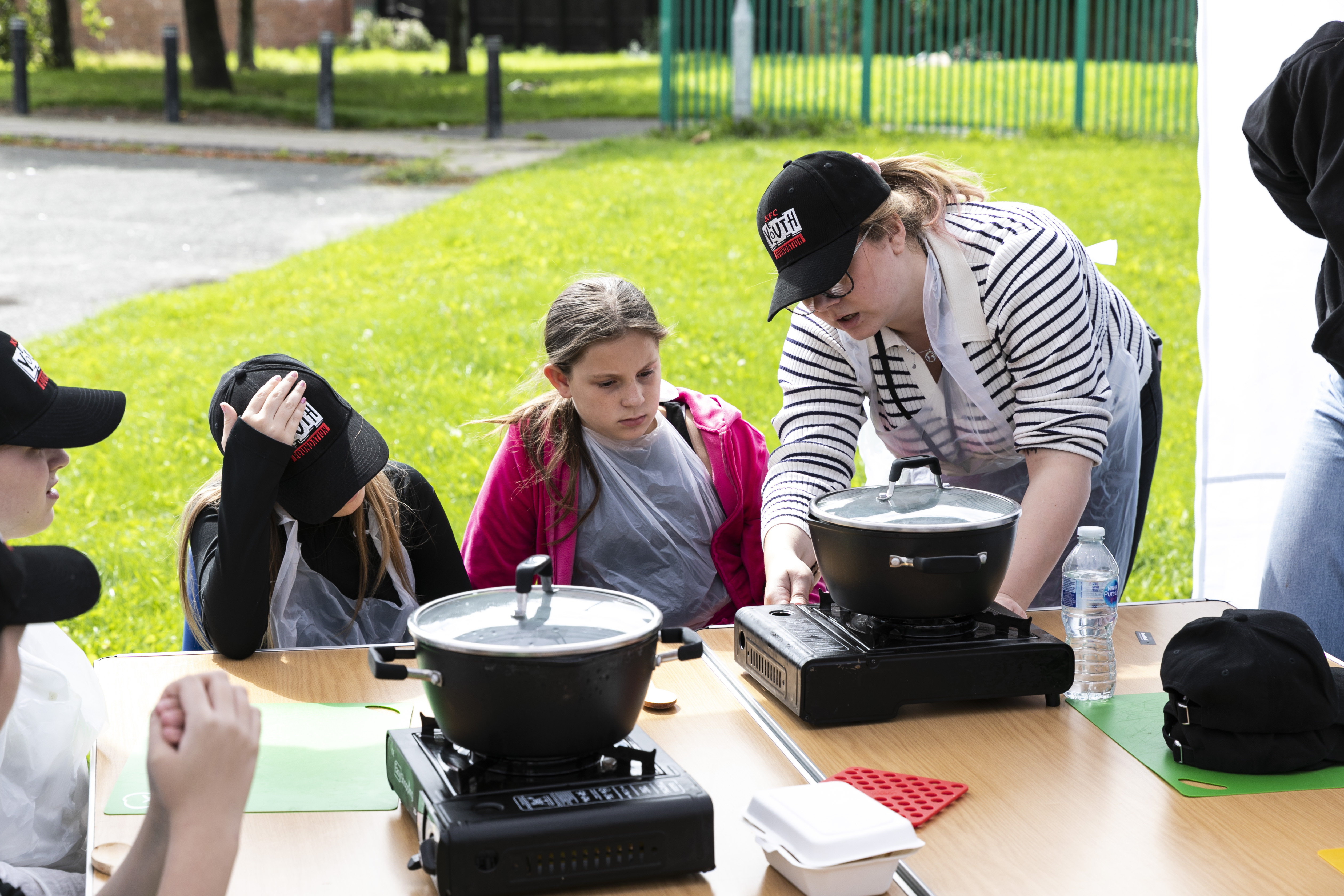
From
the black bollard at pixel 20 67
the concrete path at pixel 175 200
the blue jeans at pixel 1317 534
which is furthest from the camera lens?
the black bollard at pixel 20 67

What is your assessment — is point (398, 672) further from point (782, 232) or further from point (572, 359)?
point (572, 359)

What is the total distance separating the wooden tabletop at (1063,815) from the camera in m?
1.28

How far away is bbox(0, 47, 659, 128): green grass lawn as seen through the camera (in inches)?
516

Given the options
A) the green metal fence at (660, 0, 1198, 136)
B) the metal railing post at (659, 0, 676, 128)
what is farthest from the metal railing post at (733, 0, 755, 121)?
the metal railing post at (659, 0, 676, 128)

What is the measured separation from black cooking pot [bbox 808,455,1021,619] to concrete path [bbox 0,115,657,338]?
17.9ft

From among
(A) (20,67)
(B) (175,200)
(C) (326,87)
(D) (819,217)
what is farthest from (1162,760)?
(A) (20,67)

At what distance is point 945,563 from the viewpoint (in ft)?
5.02

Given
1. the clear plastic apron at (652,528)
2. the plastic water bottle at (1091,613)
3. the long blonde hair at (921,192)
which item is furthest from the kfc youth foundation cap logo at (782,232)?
the clear plastic apron at (652,528)

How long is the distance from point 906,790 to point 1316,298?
142 centimetres

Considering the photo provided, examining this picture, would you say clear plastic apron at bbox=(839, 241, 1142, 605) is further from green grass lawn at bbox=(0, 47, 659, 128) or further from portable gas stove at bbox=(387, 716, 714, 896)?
green grass lawn at bbox=(0, 47, 659, 128)

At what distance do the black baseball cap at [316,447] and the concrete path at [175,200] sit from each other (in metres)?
4.56

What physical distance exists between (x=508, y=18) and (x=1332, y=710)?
24.2 metres

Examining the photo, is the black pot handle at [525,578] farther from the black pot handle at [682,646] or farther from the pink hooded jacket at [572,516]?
the pink hooded jacket at [572,516]

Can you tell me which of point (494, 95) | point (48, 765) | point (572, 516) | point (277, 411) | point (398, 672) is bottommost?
point (48, 765)
